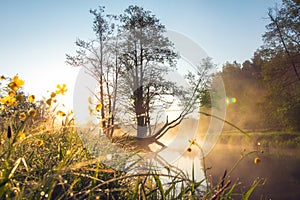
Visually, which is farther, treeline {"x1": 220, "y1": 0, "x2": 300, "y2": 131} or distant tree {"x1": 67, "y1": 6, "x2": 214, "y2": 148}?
treeline {"x1": 220, "y1": 0, "x2": 300, "y2": 131}

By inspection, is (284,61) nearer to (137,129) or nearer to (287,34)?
(287,34)

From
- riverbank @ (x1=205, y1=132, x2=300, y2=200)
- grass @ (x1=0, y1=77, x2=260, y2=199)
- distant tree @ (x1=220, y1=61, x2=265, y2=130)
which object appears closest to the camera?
grass @ (x1=0, y1=77, x2=260, y2=199)

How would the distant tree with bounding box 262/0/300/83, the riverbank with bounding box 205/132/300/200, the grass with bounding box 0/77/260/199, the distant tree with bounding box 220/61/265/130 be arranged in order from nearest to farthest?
the grass with bounding box 0/77/260/199, the riverbank with bounding box 205/132/300/200, the distant tree with bounding box 262/0/300/83, the distant tree with bounding box 220/61/265/130

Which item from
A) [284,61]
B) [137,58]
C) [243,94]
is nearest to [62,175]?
[137,58]

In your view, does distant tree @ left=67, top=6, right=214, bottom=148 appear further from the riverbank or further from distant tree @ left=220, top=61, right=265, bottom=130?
distant tree @ left=220, top=61, right=265, bottom=130

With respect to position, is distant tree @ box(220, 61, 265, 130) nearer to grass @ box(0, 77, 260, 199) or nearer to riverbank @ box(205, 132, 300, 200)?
riverbank @ box(205, 132, 300, 200)

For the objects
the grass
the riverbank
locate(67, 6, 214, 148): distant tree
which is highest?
locate(67, 6, 214, 148): distant tree

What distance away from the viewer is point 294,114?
→ 1833cm

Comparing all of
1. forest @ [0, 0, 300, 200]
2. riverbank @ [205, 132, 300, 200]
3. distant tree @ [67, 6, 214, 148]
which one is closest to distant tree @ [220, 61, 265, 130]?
forest @ [0, 0, 300, 200]

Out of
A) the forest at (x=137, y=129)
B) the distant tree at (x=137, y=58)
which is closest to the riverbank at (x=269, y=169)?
the forest at (x=137, y=129)

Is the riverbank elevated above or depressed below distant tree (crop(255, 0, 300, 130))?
below

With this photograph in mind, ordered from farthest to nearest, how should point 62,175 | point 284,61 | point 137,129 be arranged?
point 284,61, point 137,129, point 62,175

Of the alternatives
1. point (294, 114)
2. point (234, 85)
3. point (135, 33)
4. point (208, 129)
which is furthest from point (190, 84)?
point (208, 129)

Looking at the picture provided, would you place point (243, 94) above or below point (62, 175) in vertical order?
above
